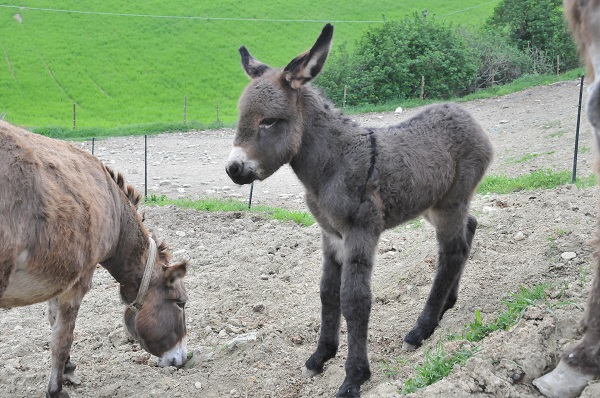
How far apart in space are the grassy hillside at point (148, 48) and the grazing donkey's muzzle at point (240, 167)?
98.4 feet

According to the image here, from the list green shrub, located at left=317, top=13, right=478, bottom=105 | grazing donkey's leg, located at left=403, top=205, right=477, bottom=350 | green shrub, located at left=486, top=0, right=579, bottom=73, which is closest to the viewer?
grazing donkey's leg, located at left=403, top=205, right=477, bottom=350

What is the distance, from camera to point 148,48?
46.1 m

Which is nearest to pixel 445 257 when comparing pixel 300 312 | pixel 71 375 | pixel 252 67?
pixel 300 312

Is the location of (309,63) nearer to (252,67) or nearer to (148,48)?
(252,67)

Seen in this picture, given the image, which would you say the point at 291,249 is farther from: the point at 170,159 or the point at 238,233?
the point at 170,159

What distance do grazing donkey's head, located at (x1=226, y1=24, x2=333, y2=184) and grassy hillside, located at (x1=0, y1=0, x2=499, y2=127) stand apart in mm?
29771

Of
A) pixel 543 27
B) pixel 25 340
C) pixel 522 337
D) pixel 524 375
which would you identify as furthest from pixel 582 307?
pixel 543 27

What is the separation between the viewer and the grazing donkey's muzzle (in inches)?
179

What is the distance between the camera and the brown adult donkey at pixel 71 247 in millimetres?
4199

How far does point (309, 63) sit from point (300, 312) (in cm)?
283

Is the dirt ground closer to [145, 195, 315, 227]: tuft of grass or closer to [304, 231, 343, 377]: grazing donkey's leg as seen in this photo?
[304, 231, 343, 377]: grazing donkey's leg

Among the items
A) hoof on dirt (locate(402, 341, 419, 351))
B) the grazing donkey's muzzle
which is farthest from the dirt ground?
the grazing donkey's muzzle

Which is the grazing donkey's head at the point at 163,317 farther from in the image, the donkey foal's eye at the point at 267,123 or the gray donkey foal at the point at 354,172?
the donkey foal's eye at the point at 267,123

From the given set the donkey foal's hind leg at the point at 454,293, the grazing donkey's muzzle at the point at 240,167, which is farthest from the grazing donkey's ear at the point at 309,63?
the donkey foal's hind leg at the point at 454,293
